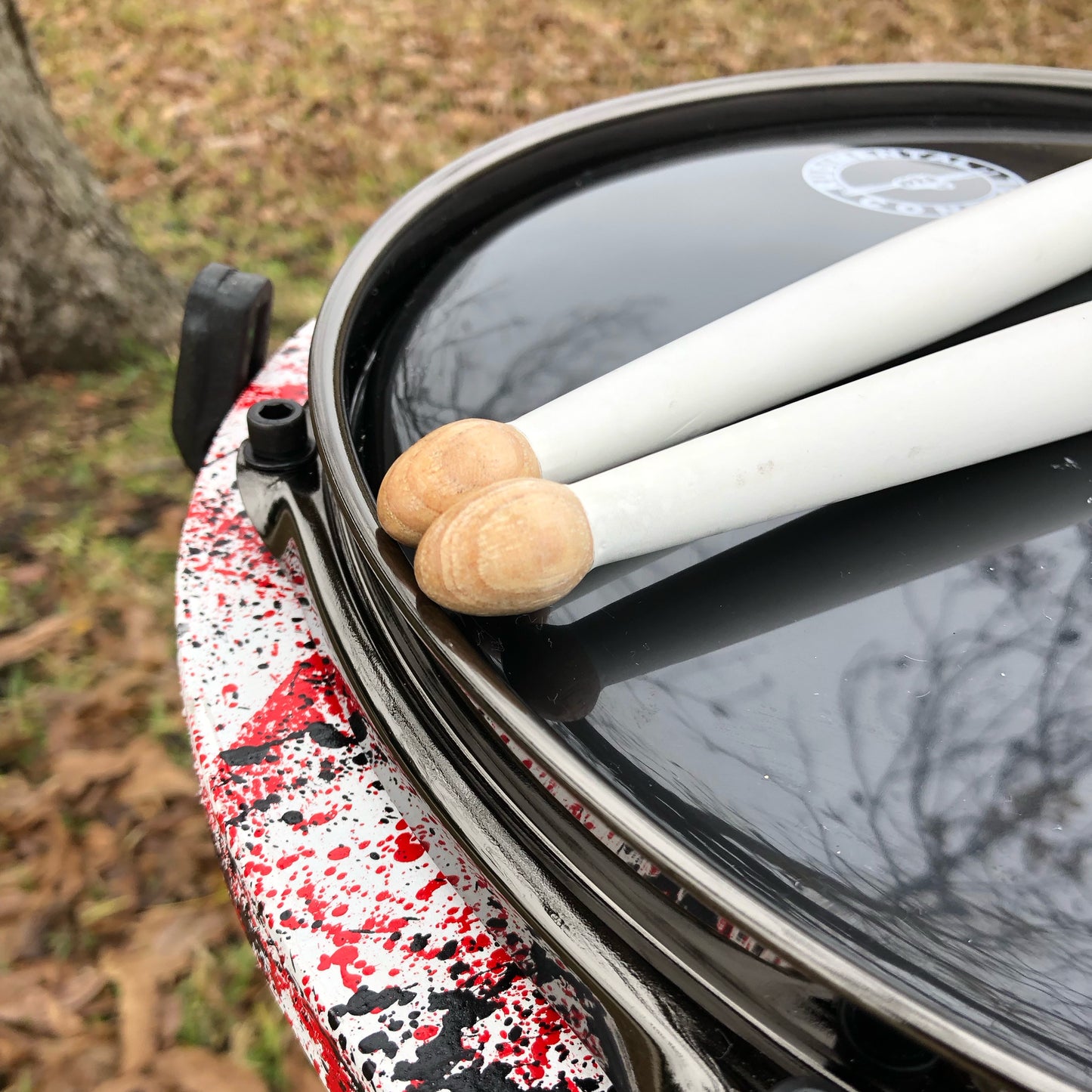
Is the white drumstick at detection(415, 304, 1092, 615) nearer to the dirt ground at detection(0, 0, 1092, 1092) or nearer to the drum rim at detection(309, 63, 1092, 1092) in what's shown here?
the drum rim at detection(309, 63, 1092, 1092)

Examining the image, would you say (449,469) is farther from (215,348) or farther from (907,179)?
(907,179)

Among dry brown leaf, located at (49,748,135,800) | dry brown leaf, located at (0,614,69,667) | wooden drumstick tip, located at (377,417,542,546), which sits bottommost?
dry brown leaf, located at (49,748,135,800)

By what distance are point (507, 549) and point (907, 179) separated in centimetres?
106

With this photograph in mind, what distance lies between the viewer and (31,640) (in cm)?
235

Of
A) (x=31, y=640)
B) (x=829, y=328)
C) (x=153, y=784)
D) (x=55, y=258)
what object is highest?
(x=55, y=258)

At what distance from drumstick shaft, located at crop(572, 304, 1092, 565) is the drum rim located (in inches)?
5.7

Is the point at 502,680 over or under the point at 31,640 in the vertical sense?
over

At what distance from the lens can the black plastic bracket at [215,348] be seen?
54.1 inches

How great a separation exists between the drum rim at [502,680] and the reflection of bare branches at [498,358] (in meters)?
0.09

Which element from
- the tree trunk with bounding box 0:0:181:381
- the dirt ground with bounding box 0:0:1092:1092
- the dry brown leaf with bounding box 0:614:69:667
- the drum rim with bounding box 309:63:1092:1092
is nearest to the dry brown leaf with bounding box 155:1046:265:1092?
the dirt ground with bounding box 0:0:1092:1092

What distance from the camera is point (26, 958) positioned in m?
1.83

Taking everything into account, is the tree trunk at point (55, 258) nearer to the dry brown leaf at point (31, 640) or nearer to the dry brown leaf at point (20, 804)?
the dry brown leaf at point (31, 640)

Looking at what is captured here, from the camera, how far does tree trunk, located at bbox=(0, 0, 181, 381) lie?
2.72 metres

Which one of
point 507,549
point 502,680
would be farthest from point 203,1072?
point 507,549
